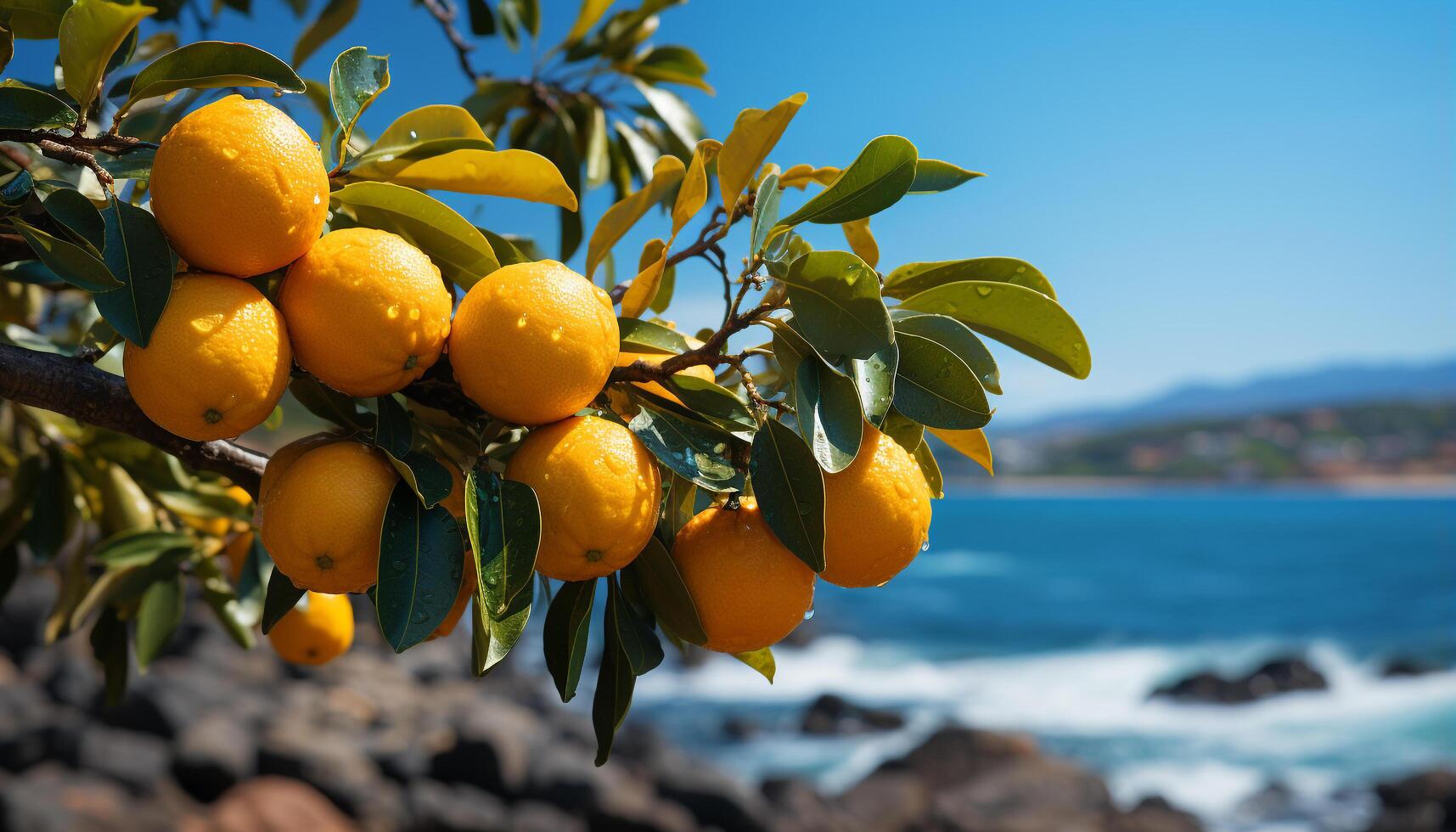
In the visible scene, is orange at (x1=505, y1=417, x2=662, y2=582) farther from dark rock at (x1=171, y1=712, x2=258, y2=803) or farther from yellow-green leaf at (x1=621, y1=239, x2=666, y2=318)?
dark rock at (x1=171, y1=712, x2=258, y2=803)

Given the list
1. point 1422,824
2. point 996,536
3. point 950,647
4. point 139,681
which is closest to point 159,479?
point 139,681

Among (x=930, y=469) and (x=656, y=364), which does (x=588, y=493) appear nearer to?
(x=656, y=364)

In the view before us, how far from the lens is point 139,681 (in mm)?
6465

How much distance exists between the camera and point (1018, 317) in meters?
0.83

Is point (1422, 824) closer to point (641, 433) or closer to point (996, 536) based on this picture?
point (641, 433)

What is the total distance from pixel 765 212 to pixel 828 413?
0.19m

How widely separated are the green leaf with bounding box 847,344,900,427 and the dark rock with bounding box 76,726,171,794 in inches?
227

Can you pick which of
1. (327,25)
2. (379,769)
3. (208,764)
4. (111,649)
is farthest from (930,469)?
(379,769)

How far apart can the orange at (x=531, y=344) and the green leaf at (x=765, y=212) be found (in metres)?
0.13

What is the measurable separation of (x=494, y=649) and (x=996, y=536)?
2131 inches

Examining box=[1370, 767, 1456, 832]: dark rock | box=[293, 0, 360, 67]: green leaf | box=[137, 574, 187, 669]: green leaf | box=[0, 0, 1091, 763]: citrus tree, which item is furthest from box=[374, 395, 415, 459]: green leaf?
box=[1370, 767, 1456, 832]: dark rock

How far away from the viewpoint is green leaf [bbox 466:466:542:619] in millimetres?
714

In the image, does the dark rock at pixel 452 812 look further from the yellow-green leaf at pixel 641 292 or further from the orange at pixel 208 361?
the orange at pixel 208 361

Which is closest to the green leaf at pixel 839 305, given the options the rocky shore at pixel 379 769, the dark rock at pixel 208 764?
the rocky shore at pixel 379 769
